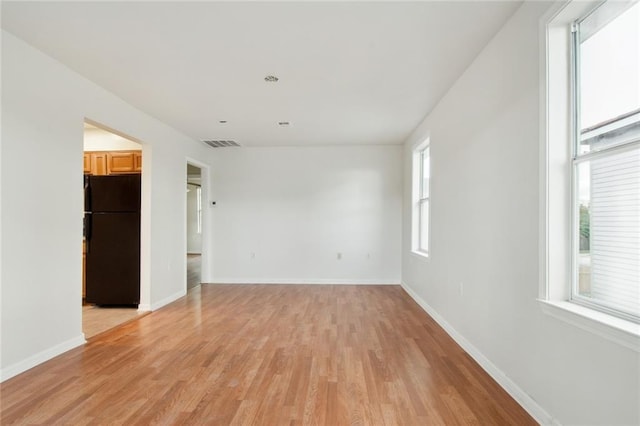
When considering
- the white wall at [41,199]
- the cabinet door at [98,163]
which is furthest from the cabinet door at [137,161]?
the white wall at [41,199]

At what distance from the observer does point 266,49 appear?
2.61 meters

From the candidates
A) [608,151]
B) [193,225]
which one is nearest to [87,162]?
[608,151]

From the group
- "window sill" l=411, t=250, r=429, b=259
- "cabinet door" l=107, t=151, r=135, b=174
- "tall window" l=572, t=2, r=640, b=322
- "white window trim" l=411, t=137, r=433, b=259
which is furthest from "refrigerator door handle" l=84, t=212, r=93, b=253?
"tall window" l=572, t=2, r=640, b=322

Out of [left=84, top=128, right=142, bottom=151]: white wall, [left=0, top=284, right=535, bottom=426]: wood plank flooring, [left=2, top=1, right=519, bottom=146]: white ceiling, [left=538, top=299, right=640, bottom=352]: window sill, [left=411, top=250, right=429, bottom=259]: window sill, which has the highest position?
[left=2, top=1, right=519, bottom=146]: white ceiling

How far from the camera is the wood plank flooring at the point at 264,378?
202 cm

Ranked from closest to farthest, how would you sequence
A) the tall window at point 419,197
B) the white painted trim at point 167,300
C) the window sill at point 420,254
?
the white painted trim at point 167,300
the window sill at point 420,254
the tall window at point 419,197

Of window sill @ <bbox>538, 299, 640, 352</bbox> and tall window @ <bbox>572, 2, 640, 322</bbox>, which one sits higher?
tall window @ <bbox>572, 2, 640, 322</bbox>

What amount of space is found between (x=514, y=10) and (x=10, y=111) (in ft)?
11.8

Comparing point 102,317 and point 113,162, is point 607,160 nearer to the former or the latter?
point 102,317

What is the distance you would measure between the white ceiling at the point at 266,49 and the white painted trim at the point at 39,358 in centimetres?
245

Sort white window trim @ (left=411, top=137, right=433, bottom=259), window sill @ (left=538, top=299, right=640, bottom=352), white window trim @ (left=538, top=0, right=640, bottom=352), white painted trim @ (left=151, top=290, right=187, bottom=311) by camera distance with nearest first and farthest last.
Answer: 1. window sill @ (left=538, top=299, right=640, bottom=352)
2. white window trim @ (left=538, top=0, right=640, bottom=352)
3. white painted trim @ (left=151, top=290, right=187, bottom=311)
4. white window trim @ (left=411, top=137, right=433, bottom=259)

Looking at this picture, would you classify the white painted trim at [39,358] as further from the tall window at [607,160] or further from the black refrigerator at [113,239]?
the tall window at [607,160]

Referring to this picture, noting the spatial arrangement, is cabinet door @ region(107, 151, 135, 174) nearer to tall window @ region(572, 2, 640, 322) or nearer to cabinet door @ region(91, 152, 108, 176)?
cabinet door @ region(91, 152, 108, 176)

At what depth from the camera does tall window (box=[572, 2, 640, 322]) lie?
1.46 meters
